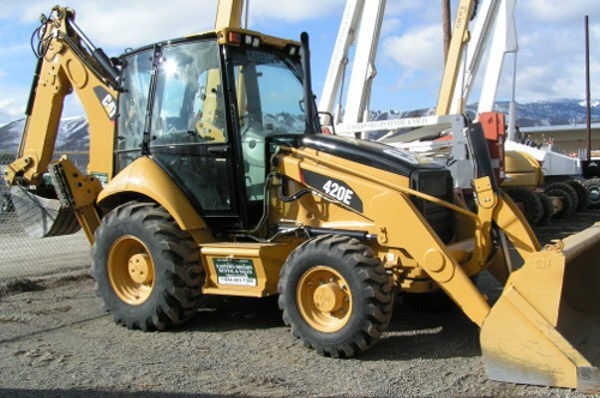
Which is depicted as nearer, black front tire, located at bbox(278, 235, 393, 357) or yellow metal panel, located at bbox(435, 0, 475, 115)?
black front tire, located at bbox(278, 235, 393, 357)

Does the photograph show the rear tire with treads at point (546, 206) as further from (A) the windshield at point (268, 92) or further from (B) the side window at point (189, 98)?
(B) the side window at point (189, 98)

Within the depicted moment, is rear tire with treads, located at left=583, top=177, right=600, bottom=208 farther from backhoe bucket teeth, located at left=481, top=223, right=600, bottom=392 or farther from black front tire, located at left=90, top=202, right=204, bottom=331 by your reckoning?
black front tire, located at left=90, top=202, right=204, bottom=331

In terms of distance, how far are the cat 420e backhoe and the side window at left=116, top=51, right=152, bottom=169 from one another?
2 centimetres

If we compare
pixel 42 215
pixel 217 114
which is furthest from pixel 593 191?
pixel 42 215

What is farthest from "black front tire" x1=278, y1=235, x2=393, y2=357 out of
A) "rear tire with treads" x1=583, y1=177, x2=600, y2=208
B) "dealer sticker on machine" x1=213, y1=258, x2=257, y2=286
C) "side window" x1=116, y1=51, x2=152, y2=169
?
"rear tire with treads" x1=583, y1=177, x2=600, y2=208

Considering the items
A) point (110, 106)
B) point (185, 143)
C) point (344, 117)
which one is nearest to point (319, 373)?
point (185, 143)

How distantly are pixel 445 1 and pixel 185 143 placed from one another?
15663 millimetres

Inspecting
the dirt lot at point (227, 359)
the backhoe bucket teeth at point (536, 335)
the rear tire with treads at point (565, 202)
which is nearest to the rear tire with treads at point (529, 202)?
the rear tire with treads at point (565, 202)

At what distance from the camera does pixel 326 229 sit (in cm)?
521

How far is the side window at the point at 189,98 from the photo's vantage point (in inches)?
215

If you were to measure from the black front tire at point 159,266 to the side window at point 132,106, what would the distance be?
59 cm

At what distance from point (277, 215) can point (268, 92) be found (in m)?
1.13

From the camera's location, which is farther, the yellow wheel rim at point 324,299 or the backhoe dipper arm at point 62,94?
the backhoe dipper arm at point 62,94

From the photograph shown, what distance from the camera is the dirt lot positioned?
419 cm
